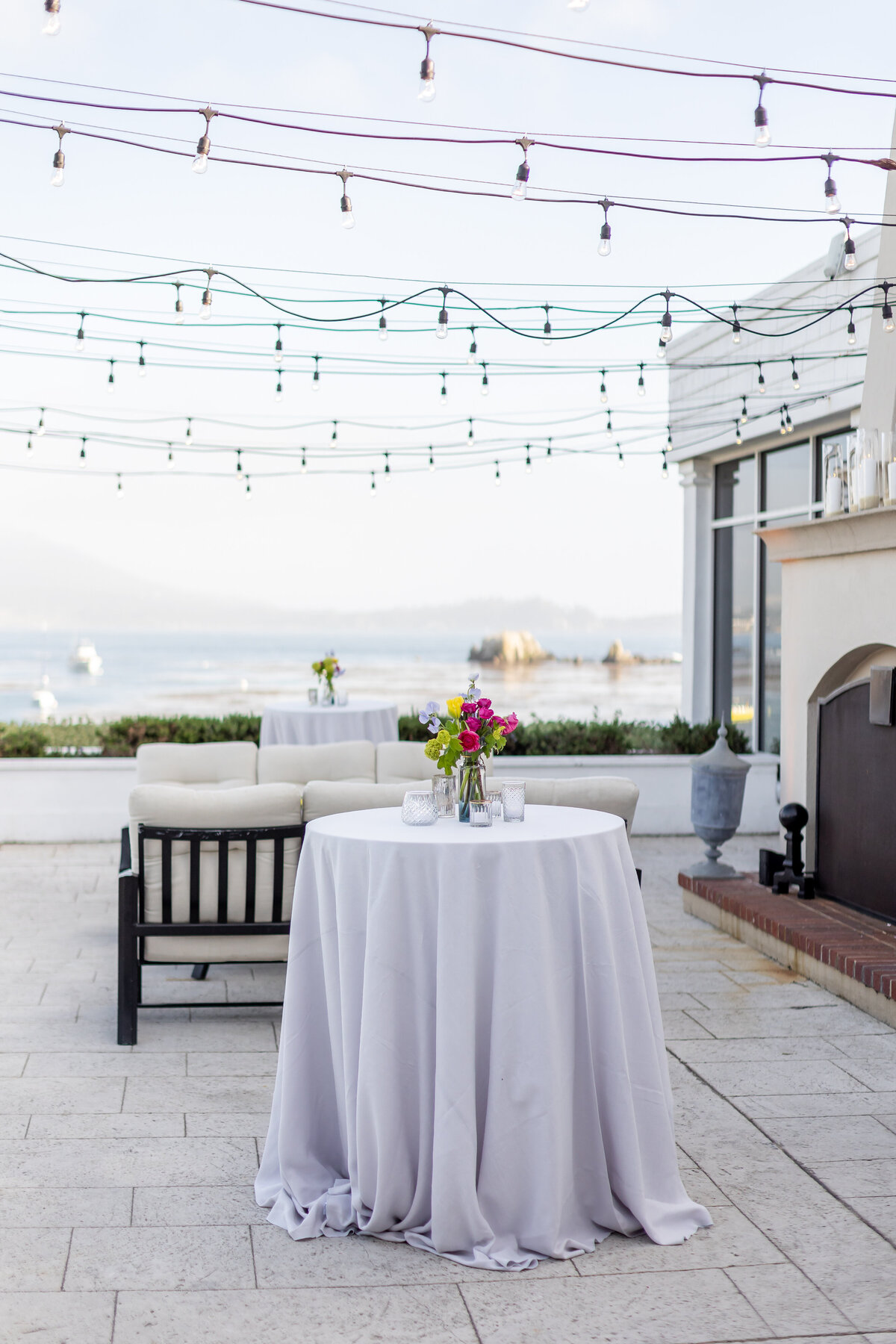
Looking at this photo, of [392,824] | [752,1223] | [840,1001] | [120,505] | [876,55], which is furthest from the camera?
[120,505]

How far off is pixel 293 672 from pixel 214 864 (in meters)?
41.6

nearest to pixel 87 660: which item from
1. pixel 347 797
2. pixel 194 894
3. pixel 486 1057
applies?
pixel 194 894

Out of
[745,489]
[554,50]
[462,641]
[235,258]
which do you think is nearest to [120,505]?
[462,641]

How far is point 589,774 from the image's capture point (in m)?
8.88

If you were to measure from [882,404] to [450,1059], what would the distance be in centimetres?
463

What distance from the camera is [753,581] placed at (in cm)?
1123

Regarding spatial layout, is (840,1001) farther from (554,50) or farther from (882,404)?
(554,50)

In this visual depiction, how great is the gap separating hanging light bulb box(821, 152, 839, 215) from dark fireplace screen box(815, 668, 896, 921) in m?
1.85

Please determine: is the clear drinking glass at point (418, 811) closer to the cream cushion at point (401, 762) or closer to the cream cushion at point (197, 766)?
the cream cushion at point (401, 762)

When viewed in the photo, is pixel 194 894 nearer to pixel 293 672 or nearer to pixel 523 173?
pixel 523 173

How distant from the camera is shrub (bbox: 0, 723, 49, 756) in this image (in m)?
8.84

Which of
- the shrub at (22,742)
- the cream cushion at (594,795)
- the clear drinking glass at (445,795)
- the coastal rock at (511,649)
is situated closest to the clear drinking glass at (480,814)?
the clear drinking glass at (445,795)

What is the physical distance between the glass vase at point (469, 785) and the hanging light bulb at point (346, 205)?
2.44 m

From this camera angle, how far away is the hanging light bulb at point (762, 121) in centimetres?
395
